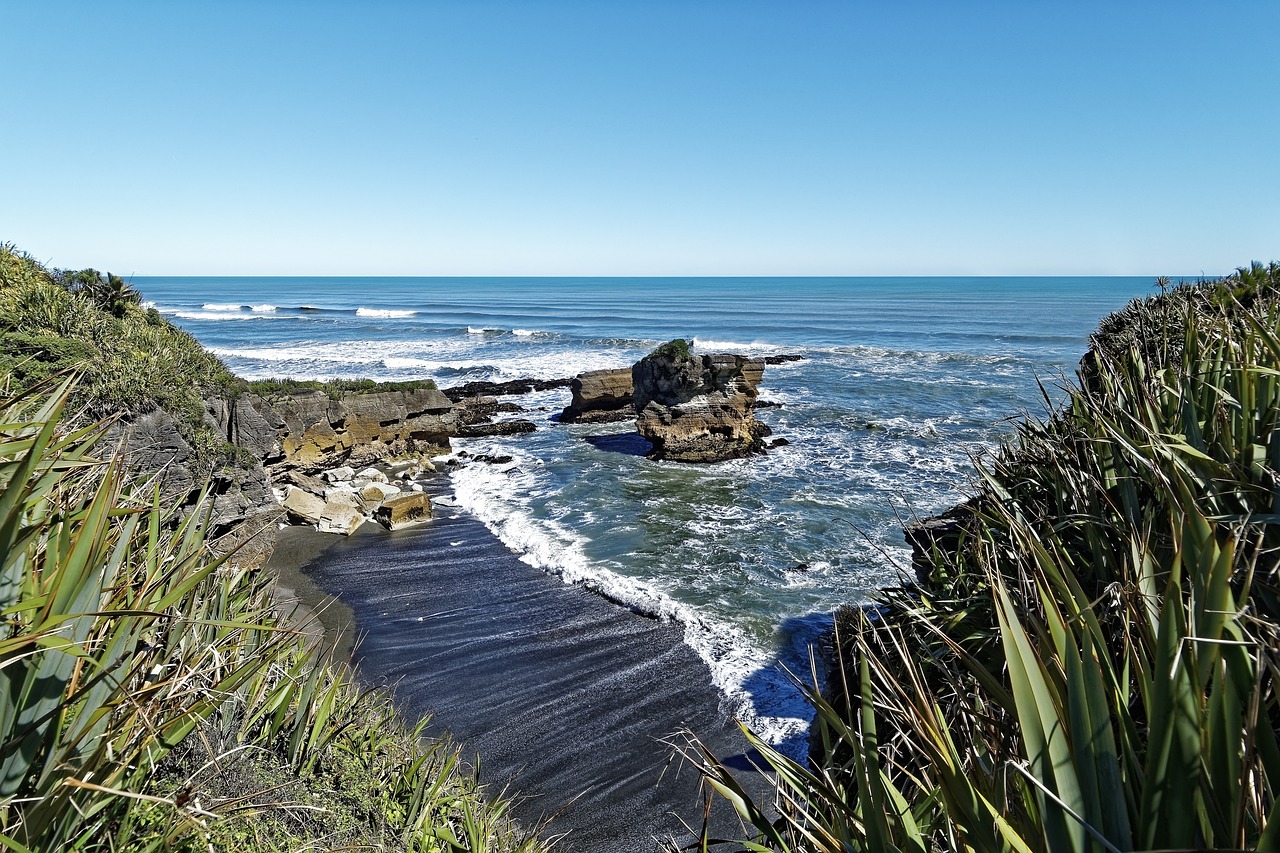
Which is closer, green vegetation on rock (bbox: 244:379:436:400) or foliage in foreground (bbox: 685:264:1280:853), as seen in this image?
foliage in foreground (bbox: 685:264:1280:853)

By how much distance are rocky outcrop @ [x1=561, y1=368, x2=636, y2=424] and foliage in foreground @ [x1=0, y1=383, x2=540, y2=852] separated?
77.3ft

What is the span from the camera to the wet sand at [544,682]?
7.42 metres

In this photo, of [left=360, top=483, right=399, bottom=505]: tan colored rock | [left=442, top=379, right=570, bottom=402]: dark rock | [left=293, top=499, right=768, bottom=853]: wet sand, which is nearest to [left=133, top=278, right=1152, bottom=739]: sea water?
[left=293, top=499, right=768, bottom=853]: wet sand

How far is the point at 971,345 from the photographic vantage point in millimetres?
50188

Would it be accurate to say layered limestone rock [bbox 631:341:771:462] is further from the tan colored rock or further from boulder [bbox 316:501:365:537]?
boulder [bbox 316:501:365:537]

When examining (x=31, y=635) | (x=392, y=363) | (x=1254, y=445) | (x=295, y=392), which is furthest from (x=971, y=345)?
(x=31, y=635)

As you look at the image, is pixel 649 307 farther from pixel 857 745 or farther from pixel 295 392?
pixel 857 745

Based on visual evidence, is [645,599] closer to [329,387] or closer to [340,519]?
[340,519]

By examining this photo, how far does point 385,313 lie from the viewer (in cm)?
7838

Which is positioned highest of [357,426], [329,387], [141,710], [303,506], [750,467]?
[141,710]

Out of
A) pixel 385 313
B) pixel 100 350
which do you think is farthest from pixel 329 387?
pixel 385 313

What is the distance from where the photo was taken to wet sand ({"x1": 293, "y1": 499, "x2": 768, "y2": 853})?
292 inches

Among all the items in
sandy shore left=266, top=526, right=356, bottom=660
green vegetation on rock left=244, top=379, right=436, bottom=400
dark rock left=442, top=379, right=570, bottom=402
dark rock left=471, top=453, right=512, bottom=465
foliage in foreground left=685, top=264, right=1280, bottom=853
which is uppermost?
foliage in foreground left=685, top=264, right=1280, bottom=853

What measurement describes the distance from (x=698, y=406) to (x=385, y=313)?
6382 centimetres
